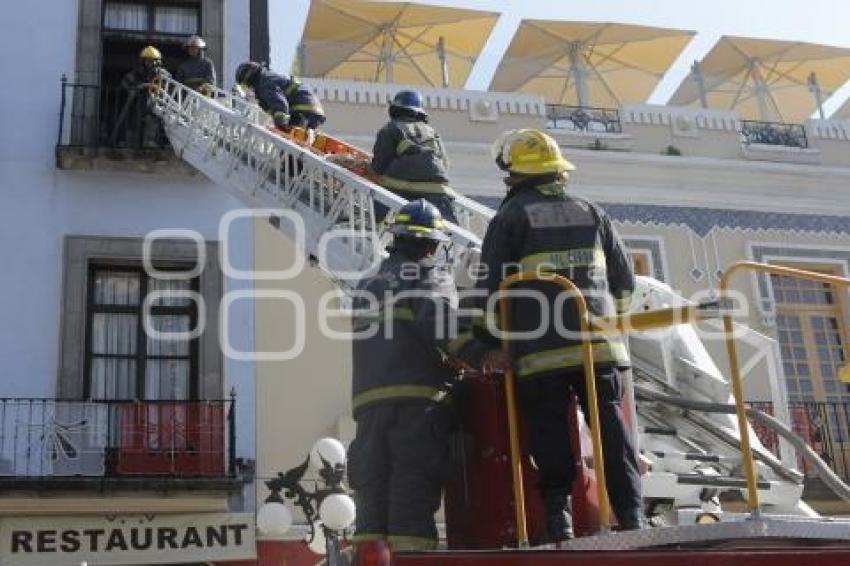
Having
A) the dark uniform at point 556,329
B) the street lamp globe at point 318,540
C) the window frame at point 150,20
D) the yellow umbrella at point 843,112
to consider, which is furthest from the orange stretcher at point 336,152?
the yellow umbrella at point 843,112

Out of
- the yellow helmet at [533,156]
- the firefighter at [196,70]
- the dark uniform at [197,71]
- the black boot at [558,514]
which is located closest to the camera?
the black boot at [558,514]

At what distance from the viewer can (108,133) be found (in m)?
13.0

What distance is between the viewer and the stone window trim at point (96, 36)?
13258 mm

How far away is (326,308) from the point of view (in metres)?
13.0

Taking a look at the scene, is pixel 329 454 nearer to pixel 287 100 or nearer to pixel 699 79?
pixel 287 100

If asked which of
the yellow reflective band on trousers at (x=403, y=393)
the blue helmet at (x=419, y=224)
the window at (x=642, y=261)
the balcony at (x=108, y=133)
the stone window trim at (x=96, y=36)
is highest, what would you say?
the stone window trim at (x=96, y=36)

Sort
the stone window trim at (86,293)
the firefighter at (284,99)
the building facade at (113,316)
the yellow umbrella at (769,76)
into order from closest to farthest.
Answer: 1. the firefighter at (284,99)
2. the building facade at (113,316)
3. the stone window trim at (86,293)
4. the yellow umbrella at (769,76)

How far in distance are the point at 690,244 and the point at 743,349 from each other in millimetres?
1847

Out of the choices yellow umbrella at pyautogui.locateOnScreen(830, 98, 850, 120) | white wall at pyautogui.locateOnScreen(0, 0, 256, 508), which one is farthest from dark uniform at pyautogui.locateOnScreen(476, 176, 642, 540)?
yellow umbrella at pyautogui.locateOnScreen(830, 98, 850, 120)

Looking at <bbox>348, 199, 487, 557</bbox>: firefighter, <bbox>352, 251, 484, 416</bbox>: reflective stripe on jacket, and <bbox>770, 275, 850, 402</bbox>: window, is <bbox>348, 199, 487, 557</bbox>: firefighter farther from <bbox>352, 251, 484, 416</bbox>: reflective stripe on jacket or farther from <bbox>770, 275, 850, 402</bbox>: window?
<bbox>770, 275, 850, 402</bbox>: window

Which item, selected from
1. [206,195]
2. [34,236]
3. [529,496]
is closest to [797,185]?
[206,195]

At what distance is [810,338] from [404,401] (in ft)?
36.0

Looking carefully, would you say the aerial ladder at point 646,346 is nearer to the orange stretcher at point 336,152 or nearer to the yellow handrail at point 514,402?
the orange stretcher at point 336,152

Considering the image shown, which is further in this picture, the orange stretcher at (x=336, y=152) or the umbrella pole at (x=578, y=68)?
the umbrella pole at (x=578, y=68)
